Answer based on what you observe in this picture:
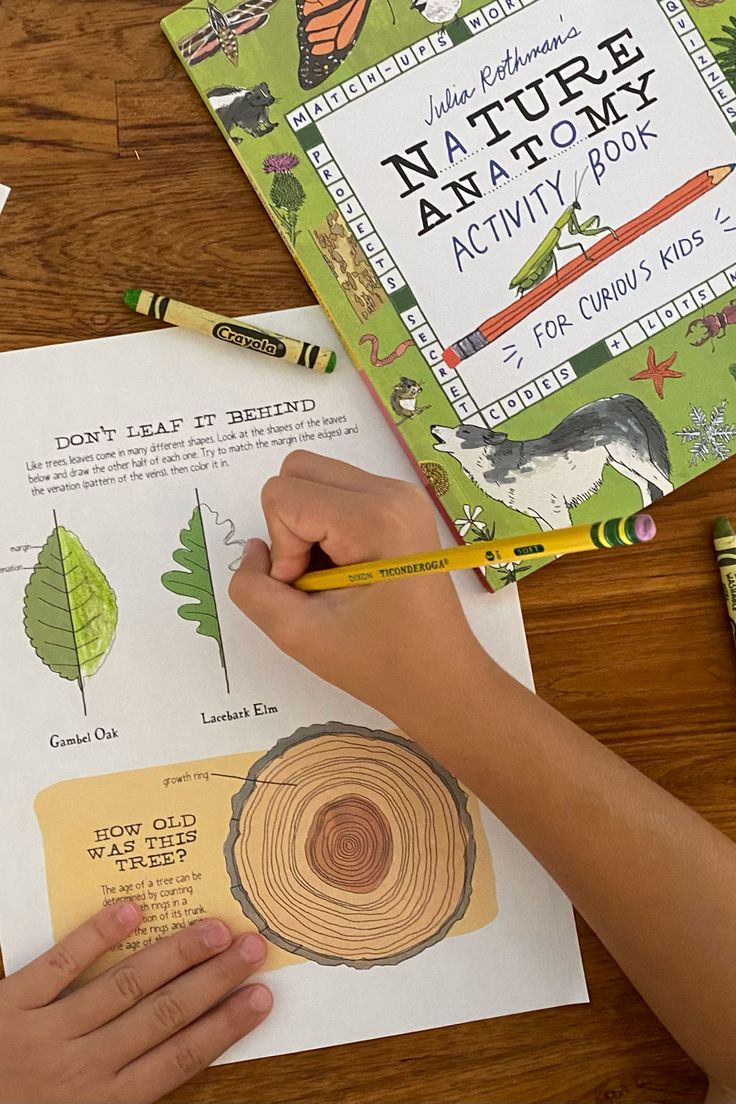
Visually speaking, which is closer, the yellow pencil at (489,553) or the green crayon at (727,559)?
the yellow pencil at (489,553)

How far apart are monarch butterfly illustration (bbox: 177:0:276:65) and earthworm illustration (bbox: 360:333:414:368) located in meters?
0.21

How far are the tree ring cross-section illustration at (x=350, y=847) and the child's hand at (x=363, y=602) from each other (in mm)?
62

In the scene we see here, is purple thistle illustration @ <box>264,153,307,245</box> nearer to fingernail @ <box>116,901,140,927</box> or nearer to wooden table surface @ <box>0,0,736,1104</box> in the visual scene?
wooden table surface @ <box>0,0,736,1104</box>

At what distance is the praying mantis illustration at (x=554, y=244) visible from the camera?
2.31 ft

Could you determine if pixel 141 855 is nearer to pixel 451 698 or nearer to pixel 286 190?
pixel 451 698

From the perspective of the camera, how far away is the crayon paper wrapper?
2.20 feet

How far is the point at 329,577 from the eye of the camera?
24.4 inches

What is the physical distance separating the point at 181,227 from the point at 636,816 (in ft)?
1.64

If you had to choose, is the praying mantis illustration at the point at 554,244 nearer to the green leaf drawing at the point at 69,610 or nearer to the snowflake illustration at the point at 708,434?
the snowflake illustration at the point at 708,434

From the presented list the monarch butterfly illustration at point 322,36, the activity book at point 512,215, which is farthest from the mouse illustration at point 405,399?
the monarch butterfly illustration at point 322,36

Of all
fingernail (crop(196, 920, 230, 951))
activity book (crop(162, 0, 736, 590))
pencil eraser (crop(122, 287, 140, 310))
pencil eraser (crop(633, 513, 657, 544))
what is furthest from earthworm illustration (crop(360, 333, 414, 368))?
fingernail (crop(196, 920, 230, 951))

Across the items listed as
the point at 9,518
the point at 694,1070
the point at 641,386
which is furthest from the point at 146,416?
the point at 694,1070

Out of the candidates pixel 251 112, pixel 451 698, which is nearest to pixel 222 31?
pixel 251 112

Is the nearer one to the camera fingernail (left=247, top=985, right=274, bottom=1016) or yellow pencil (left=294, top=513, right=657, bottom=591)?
yellow pencil (left=294, top=513, right=657, bottom=591)
